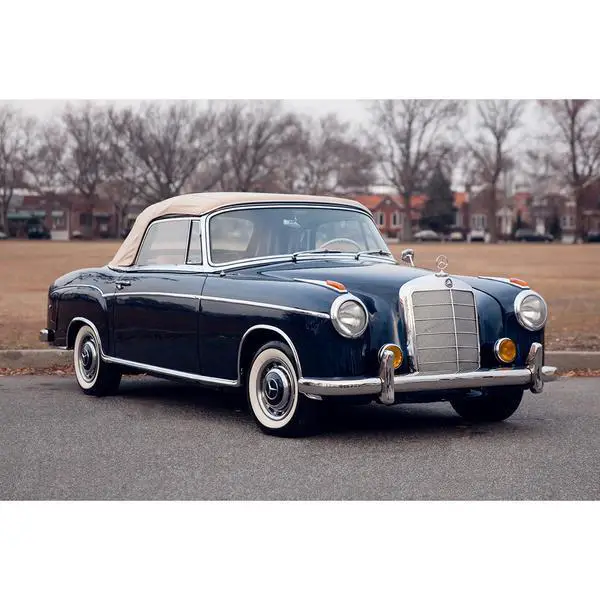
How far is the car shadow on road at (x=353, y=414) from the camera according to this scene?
7145 mm

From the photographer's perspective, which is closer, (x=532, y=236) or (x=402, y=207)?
(x=402, y=207)

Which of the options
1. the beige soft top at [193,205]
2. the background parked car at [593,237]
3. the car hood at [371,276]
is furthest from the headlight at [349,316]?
the background parked car at [593,237]

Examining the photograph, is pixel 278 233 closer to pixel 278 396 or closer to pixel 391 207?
pixel 278 396

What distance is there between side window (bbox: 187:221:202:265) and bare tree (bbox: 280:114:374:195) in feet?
26.3

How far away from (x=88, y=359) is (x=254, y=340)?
2.62m

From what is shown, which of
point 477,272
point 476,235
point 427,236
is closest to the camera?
point 427,236

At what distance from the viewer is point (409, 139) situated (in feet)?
55.2

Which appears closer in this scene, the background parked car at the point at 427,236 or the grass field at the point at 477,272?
the grass field at the point at 477,272

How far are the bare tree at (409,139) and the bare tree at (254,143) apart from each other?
142cm

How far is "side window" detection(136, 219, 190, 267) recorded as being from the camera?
8.16 m

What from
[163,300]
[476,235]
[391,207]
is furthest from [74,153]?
[476,235]

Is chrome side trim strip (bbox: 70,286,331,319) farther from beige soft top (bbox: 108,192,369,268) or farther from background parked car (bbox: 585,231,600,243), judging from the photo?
background parked car (bbox: 585,231,600,243)

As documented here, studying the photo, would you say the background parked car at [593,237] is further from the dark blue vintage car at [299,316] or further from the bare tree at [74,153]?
the dark blue vintage car at [299,316]

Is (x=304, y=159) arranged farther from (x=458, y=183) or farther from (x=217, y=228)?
(x=217, y=228)
